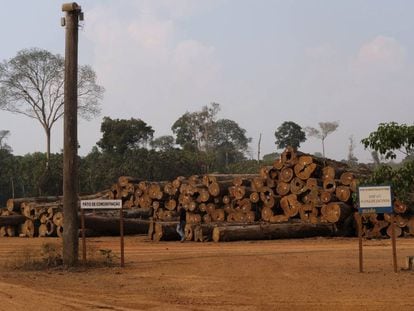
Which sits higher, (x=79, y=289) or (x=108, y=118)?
(x=108, y=118)

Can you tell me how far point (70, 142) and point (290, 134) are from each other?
55.8 meters

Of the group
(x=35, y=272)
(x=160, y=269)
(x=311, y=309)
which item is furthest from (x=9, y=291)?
(x=311, y=309)

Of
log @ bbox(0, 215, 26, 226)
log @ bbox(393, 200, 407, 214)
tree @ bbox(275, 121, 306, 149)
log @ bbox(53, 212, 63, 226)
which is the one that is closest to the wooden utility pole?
log @ bbox(53, 212, 63, 226)

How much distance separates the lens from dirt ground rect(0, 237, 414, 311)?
28.7ft

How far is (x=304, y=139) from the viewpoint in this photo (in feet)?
224

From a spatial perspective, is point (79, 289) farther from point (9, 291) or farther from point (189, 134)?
point (189, 134)

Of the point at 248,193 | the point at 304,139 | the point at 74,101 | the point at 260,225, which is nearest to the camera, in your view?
the point at 74,101

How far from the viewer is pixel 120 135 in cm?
5428

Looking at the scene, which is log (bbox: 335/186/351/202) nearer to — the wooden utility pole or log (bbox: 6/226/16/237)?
the wooden utility pole

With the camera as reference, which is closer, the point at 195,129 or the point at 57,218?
the point at 57,218

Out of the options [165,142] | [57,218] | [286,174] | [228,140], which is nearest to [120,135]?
[165,142]

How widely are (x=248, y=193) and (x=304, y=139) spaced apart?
44727mm

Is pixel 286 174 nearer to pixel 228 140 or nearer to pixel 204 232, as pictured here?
pixel 204 232

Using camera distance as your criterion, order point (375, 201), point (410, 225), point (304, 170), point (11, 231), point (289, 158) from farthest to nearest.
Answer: point (11, 231) → point (289, 158) → point (304, 170) → point (410, 225) → point (375, 201)
